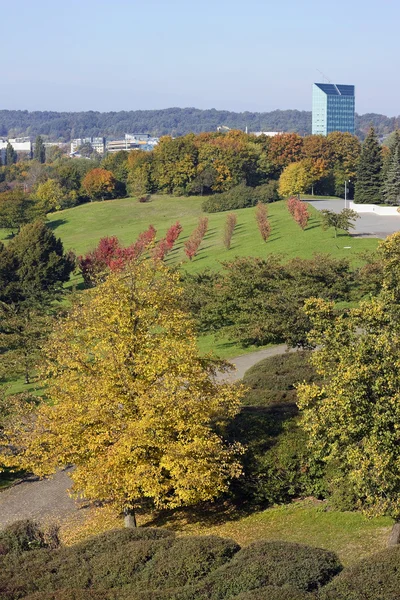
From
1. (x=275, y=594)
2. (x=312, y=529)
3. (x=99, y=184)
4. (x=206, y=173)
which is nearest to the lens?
(x=275, y=594)

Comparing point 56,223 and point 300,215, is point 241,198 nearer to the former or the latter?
point 56,223

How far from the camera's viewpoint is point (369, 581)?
9742 mm

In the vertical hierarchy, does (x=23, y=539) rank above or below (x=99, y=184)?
below

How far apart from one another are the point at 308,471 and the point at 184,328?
149 inches

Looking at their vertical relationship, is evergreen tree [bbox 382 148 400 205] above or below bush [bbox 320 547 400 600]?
above

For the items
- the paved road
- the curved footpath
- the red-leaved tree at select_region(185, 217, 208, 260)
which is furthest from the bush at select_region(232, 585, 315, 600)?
the red-leaved tree at select_region(185, 217, 208, 260)

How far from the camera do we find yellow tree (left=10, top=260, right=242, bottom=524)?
15062mm

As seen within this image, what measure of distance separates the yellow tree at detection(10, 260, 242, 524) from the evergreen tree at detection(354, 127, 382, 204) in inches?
1942

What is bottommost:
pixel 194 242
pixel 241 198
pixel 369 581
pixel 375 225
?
pixel 369 581

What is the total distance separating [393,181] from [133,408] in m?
49.7

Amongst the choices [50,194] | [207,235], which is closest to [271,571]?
[207,235]

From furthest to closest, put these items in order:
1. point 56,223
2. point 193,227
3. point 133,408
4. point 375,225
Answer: point 56,223
point 193,227
point 375,225
point 133,408

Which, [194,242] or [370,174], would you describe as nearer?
[194,242]

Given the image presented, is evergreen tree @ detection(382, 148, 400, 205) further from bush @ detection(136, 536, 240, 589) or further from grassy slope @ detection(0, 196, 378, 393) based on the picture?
bush @ detection(136, 536, 240, 589)
